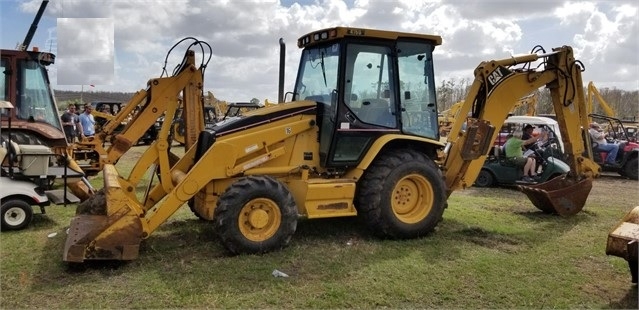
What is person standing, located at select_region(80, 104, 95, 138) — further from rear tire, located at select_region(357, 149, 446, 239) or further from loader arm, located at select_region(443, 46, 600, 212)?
loader arm, located at select_region(443, 46, 600, 212)

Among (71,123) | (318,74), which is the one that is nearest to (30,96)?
(318,74)

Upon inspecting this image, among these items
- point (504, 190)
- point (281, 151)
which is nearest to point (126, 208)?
point (281, 151)

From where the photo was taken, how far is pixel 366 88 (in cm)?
680

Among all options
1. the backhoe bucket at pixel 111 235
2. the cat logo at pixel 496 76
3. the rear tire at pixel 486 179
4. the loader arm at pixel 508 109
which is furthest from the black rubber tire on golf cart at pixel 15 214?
the rear tire at pixel 486 179

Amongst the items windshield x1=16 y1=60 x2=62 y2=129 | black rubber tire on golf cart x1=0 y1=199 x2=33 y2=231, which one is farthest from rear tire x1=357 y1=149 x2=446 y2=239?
windshield x1=16 y1=60 x2=62 y2=129

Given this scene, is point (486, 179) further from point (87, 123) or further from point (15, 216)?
Result: point (87, 123)

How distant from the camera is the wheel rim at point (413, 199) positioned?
6.90 meters

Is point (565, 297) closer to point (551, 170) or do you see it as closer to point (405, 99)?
point (405, 99)

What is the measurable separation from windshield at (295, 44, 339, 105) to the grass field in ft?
5.93

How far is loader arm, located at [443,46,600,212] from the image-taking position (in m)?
7.59

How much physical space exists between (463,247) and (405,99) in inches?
78.3

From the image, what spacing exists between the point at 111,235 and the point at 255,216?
1.49 m

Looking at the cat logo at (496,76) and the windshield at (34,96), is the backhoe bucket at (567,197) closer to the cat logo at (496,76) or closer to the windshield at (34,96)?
the cat logo at (496,76)

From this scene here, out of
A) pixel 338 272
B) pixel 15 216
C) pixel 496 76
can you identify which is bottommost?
pixel 338 272
